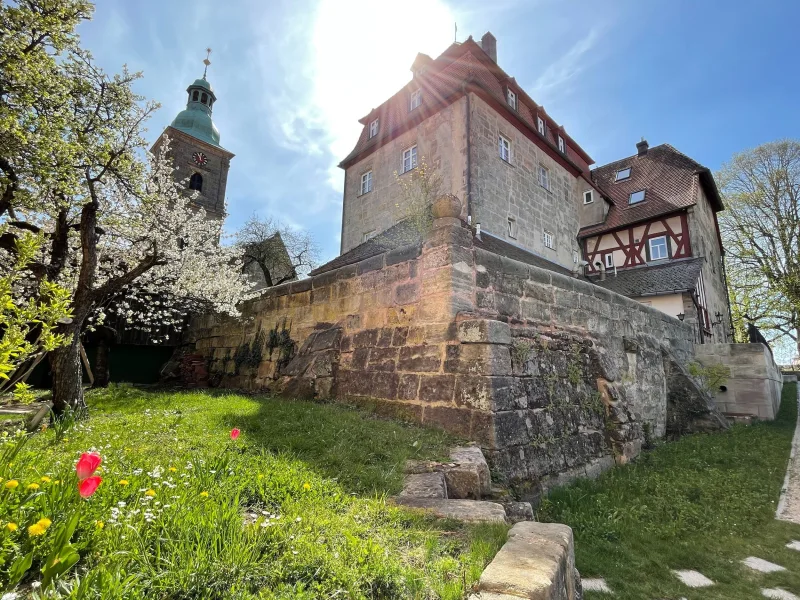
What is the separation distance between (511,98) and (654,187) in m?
9.29

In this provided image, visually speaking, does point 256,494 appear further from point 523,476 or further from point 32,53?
point 32,53

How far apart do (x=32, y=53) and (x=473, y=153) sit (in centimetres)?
1153

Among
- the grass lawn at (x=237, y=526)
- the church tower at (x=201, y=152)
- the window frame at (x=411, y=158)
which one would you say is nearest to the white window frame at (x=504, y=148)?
the window frame at (x=411, y=158)

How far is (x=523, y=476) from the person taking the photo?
11.8 ft

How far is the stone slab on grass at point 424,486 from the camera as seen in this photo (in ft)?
8.11

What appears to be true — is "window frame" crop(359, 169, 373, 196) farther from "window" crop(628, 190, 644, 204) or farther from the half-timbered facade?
"window" crop(628, 190, 644, 204)

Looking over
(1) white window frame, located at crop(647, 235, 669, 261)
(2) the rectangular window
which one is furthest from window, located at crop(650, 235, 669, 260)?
(2) the rectangular window

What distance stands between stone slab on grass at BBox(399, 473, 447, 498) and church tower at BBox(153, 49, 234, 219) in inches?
1072

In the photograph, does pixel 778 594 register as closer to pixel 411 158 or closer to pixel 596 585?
pixel 596 585

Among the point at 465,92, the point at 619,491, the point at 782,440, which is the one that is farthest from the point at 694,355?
the point at 465,92

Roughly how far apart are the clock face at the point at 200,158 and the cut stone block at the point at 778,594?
31.7 metres

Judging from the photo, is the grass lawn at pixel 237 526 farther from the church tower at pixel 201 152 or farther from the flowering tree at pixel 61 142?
the church tower at pixel 201 152

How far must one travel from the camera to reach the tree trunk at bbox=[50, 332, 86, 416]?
4.46m

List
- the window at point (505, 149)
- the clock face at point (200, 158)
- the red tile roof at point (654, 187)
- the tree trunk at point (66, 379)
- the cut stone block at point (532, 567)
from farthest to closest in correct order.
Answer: the clock face at point (200, 158) → the red tile roof at point (654, 187) → the window at point (505, 149) → the tree trunk at point (66, 379) → the cut stone block at point (532, 567)
